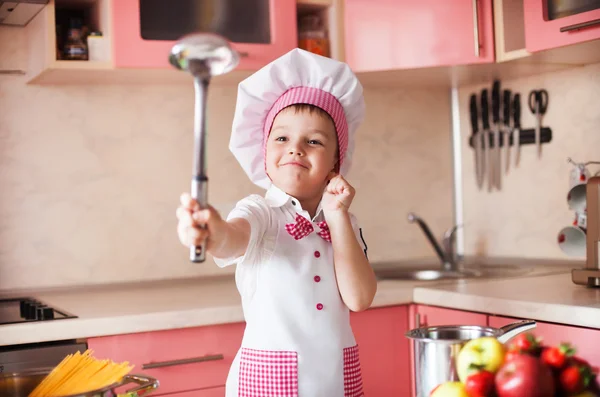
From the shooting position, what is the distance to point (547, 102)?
2.46 metres

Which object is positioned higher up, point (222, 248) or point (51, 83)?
point (51, 83)

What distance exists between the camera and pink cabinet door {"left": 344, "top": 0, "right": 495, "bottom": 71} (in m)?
2.20

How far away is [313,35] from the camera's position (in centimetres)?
231

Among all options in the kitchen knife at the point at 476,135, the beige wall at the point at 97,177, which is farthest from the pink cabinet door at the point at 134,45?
the kitchen knife at the point at 476,135

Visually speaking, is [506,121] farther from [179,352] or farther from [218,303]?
[179,352]

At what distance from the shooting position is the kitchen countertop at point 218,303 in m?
1.67

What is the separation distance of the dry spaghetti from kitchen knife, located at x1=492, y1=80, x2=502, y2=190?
75.4 inches

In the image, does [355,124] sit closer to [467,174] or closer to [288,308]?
[288,308]

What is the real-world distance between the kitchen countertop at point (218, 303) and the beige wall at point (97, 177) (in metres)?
0.11

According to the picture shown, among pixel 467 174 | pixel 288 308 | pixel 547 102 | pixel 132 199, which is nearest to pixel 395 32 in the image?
pixel 547 102

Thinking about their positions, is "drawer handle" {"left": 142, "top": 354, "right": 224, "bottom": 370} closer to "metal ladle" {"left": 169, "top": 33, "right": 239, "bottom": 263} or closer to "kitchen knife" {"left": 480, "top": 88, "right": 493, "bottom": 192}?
"metal ladle" {"left": 169, "top": 33, "right": 239, "bottom": 263}

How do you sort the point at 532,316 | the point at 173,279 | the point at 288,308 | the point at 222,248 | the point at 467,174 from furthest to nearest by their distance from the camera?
the point at 467,174 → the point at 173,279 → the point at 532,316 → the point at 288,308 → the point at 222,248

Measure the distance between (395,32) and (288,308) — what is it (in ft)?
3.87

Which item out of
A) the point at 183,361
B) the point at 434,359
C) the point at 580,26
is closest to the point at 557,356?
the point at 434,359
